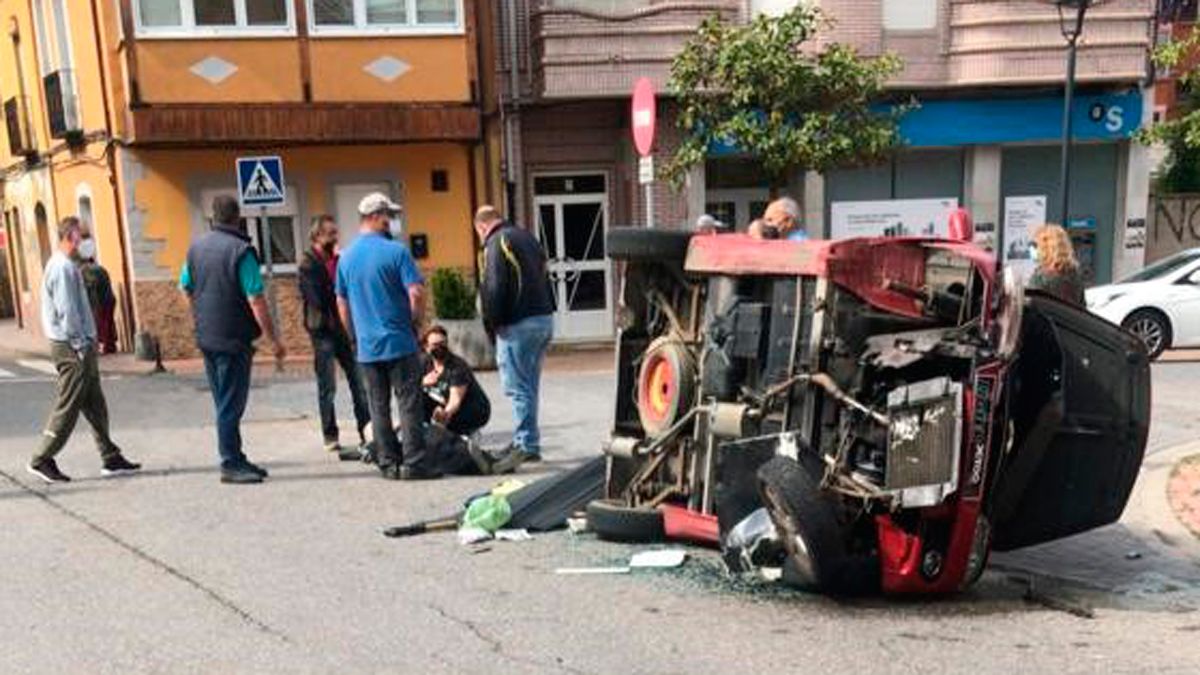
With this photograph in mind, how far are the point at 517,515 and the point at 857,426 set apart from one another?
2158 millimetres

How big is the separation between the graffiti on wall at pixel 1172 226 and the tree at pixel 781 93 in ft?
25.0

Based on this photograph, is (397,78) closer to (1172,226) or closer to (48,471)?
(48,471)

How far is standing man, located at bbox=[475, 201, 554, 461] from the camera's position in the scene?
23.8ft

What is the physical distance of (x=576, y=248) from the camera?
55.4ft

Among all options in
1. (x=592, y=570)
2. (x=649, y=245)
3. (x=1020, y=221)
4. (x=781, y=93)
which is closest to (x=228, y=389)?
(x=592, y=570)

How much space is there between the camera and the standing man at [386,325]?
6.95 m

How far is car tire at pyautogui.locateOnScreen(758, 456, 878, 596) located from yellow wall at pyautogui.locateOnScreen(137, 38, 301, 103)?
1255 cm

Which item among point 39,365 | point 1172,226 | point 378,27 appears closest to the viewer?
point 378,27

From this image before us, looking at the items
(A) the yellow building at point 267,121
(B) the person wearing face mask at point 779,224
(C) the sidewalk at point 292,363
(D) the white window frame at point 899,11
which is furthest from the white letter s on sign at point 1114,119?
(B) the person wearing face mask at point 779,224

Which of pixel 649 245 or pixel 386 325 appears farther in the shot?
pixel 386 325

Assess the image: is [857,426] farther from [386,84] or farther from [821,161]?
[386,84]

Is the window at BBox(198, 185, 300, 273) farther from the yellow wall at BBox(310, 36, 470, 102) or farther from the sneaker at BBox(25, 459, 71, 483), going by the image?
the sneaker at BBox(25, 459, 71, 483)

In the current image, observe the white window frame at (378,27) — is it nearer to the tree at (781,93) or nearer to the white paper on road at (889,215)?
the tree at (781,93)

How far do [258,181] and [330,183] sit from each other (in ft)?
16.2
